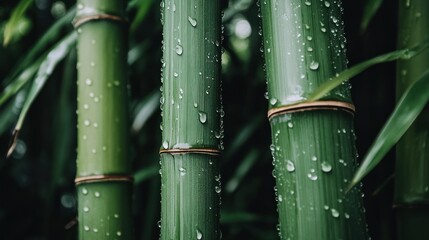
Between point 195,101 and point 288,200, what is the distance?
0.43ft

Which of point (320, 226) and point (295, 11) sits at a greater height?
point (295, 11)

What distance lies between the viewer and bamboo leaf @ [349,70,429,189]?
44 cm

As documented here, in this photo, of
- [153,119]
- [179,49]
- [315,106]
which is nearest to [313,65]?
[315,106]

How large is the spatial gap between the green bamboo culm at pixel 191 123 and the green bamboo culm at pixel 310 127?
7cm

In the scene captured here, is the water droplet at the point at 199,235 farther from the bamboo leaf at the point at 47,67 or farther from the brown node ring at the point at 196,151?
the bamboo leaf at the point at 47,67

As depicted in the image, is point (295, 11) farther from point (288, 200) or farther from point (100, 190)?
point (100, 190)

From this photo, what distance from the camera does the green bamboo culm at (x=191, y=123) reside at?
0.52 metres

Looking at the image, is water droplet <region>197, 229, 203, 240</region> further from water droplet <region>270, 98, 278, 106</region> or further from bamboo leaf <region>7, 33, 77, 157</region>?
bamboo leaf <region>7, 33, 77, 157</region>

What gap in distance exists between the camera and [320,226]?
45cm

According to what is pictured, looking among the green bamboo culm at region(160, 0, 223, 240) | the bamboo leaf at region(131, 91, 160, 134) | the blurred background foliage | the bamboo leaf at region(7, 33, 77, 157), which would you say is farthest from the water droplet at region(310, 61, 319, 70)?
the bamboo leaf at region(131, 91, 160, 134)

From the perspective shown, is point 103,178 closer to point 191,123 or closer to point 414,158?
point 191,123

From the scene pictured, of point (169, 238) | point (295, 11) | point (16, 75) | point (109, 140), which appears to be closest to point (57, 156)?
point (16, 75)

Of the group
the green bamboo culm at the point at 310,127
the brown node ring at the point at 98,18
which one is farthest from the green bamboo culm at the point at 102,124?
the green bamboo culm at the point at 310,127

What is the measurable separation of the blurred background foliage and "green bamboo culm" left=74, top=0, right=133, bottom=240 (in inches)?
3.7
